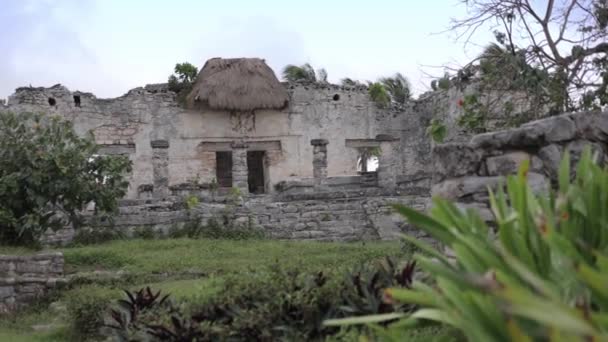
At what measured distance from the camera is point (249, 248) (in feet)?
32.2

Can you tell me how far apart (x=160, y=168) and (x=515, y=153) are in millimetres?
13940

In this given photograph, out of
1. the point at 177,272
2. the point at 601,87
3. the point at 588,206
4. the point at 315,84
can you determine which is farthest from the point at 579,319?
the point at 315,84

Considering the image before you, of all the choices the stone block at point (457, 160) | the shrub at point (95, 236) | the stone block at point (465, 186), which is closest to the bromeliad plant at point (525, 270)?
the stone block at point (465, 186)

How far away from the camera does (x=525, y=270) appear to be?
A: 184cm

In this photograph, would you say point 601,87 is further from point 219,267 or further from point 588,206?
point 219,267

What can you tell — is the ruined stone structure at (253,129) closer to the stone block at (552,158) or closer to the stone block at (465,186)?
the stone block at (465,186)

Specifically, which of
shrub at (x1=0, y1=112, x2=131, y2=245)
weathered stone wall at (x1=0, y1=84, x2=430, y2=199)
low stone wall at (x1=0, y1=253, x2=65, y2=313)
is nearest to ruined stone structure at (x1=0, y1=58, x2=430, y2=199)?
weathered stone wall at (x1=0, y1=84, x2=430, y2=199)

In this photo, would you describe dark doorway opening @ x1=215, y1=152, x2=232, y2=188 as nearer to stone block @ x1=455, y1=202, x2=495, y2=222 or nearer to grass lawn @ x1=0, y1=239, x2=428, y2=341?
grass lawn @ x1=0, y1=239, x2=428, y2=341

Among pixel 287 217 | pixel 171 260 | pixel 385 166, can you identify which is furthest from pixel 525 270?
pixel 385 166

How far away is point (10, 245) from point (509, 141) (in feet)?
24.4

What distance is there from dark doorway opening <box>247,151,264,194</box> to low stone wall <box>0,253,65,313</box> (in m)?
14.6

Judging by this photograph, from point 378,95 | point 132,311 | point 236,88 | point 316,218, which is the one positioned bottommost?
point 132,311

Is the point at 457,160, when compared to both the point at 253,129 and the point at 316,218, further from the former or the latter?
the point at 253,129

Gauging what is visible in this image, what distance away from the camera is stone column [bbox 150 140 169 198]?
17.1 metres
